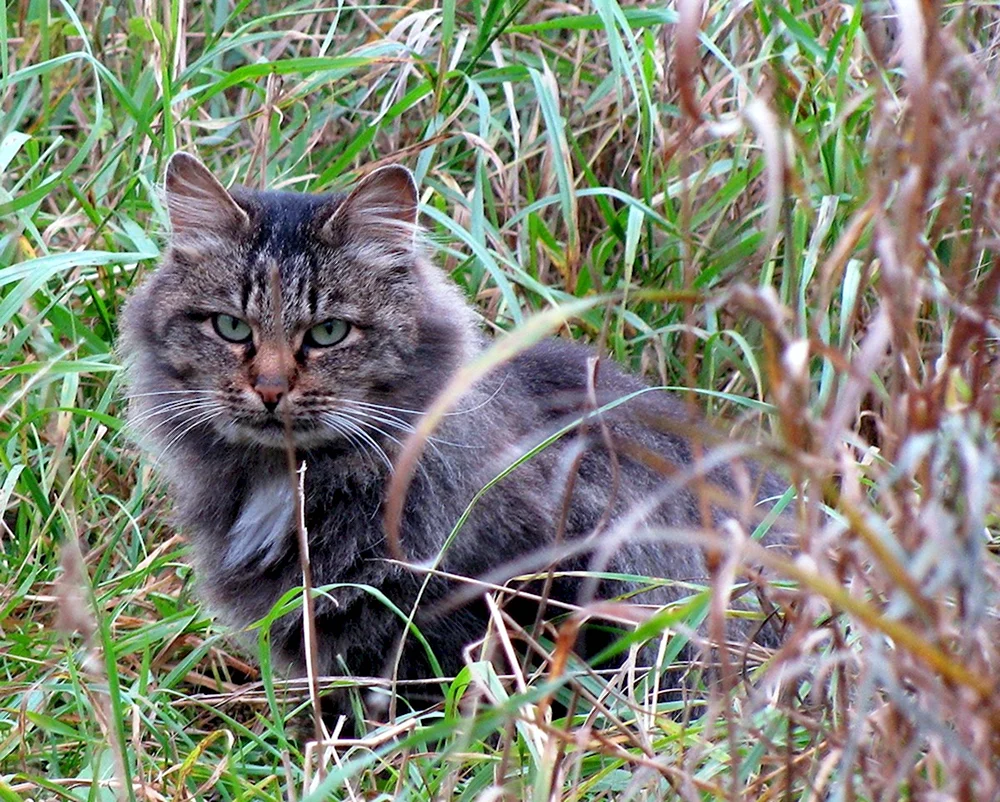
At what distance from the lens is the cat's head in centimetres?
274

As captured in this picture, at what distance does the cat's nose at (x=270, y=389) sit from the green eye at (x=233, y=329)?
148 millimetres

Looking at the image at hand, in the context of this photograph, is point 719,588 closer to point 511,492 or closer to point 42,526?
point 511,492

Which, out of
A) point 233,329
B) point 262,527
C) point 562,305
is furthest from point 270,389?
point 562,305

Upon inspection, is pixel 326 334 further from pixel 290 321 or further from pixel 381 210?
pixel 381 210

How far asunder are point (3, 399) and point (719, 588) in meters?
2.27

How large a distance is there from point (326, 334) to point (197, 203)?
40 cm

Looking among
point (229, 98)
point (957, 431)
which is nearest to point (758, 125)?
point (957, 431)

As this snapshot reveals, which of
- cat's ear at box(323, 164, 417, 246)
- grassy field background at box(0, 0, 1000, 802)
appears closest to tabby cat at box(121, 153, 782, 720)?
cat's ear at box(323, 164, 417, 246)

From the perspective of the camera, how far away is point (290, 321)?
2.76 metres

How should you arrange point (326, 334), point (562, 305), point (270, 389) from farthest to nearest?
point (326, 334), point (270, 389), point (562, 305)

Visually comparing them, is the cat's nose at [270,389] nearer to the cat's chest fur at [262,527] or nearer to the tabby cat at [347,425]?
the tabby cat at [347,425]

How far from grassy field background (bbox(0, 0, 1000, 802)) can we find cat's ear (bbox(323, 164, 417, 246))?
6.3 inches

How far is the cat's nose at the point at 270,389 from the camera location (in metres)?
2.68

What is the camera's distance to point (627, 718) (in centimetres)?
232
